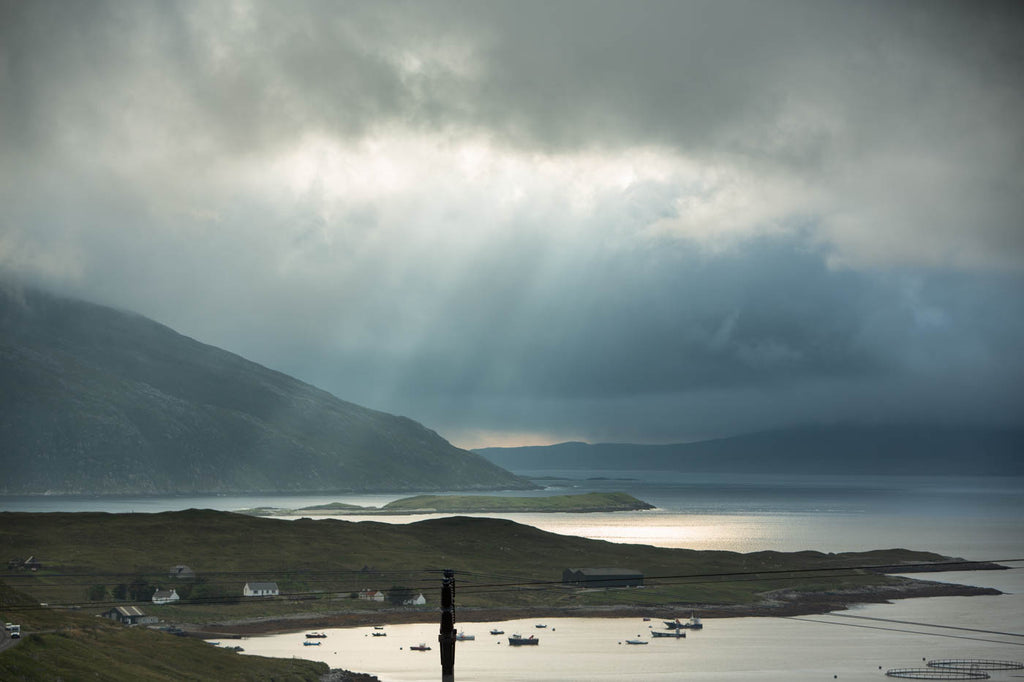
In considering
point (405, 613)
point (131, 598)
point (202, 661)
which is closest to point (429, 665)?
point (202, 661)

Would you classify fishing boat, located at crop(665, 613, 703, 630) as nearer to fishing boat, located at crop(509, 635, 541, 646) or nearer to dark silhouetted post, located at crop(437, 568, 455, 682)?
fishing boat, located at crop(509, 635, 541, 646)

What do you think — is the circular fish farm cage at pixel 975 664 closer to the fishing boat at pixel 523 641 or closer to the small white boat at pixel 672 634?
the small white boat at pixel 672 634

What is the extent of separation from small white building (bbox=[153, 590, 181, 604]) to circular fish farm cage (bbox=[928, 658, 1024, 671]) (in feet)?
400

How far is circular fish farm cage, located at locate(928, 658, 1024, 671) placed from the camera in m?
144

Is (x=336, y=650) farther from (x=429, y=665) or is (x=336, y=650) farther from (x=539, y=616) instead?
(x=539, y=616)

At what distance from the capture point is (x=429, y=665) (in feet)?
491

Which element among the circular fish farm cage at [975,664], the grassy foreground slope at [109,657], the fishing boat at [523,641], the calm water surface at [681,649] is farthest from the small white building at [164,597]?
the circular fish farm cage at [975,664]

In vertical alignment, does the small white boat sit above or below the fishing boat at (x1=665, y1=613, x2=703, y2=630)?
below

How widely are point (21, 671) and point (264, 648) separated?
58385mm

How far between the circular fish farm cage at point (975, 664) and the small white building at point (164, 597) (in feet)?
400

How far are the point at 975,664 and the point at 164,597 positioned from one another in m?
128

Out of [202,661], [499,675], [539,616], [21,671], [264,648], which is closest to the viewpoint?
[21,671]

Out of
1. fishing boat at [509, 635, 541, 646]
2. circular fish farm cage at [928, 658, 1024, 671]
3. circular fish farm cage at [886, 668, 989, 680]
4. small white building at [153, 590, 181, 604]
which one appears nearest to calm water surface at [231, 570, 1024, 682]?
fishing boat at [509, 635, 541, 646]

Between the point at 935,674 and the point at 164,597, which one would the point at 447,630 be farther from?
the point at 164,597
